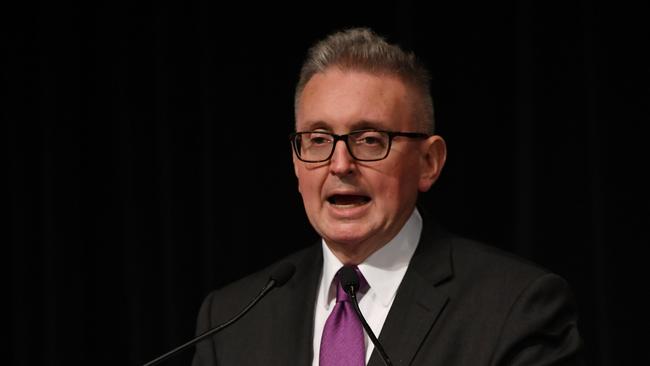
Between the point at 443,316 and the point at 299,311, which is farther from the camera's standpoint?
the point at 299,311

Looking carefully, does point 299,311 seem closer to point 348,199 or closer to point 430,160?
point 348,199

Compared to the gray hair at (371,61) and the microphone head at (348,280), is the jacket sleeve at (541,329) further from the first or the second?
the gray hair at (371,61)

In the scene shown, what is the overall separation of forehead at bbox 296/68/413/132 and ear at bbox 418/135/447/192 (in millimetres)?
87

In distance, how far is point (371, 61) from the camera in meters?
1.99

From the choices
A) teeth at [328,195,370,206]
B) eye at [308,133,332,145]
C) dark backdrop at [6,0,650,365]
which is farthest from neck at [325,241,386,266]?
dark backdrop at [6,0,650,365]

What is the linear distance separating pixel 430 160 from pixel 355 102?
25cm

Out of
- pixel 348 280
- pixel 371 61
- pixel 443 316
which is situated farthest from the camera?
pixel 371 61

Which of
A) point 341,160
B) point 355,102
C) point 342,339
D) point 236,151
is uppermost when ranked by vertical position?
point 355,102

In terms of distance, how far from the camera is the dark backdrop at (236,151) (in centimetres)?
255

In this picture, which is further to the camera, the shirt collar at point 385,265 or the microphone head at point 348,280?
the shirt collar at point 385,265

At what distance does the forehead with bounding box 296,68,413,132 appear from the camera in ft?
6.32

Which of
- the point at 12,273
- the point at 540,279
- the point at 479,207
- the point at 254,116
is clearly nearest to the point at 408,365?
the point at 540,279

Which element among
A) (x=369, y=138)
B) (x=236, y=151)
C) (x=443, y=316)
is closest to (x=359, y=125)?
(x=369, y=138)

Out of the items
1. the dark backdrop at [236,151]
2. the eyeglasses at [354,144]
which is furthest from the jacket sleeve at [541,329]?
the dark backdrop at [236,151]
